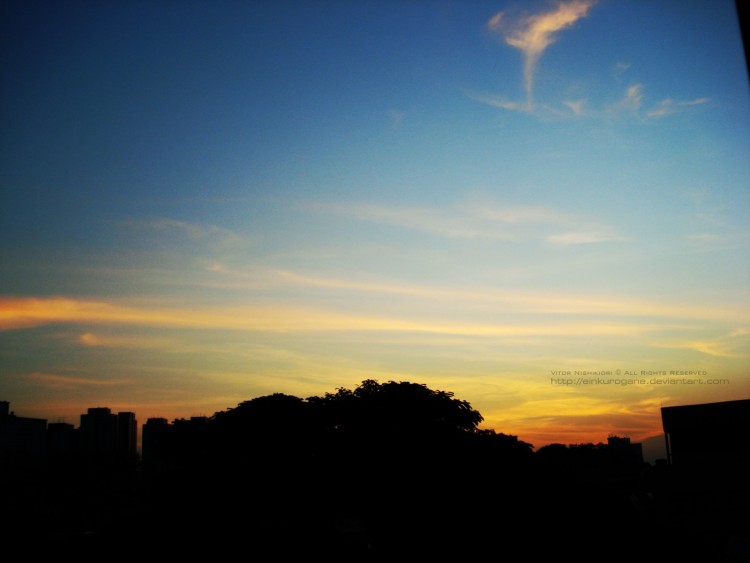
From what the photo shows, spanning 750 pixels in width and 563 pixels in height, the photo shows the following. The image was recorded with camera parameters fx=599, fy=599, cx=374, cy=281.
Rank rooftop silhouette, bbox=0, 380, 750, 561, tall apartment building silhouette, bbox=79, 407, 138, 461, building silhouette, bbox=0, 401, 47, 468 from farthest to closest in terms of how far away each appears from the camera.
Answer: tall apartment building silhouette, bbox=79, 407, 138, 461 < building silhouette, bbox=0, 401, 47, 468 < rooftop silhouette, bbox=0, 380, 750, 561

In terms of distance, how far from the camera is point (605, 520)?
24219 mm

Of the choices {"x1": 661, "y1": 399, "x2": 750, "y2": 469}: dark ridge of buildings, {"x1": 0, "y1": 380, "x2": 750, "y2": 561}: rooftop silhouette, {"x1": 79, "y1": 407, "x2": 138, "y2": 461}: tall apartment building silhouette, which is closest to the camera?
{"x1": 0, "y1": 380, "x2": 750, "y2": 561}: rooftop silhouette

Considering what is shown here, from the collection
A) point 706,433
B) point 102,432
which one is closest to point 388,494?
point 706,433

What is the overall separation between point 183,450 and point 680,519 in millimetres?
33200

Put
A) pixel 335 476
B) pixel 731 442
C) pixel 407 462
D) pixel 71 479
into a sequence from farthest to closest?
pixel 71 479
pixel 731 442
pixel 335 476
pixel 407 462

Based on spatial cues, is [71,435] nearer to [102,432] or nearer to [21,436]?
[102,432]

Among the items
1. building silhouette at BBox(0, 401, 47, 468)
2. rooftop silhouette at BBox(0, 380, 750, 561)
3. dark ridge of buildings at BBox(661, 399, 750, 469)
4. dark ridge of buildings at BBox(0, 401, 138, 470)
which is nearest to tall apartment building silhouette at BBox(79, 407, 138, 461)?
dark ridge of buildings at BBox(0, 401, 138, 470)

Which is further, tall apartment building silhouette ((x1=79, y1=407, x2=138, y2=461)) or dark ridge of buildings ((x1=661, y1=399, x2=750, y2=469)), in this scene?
tall apartment building silhouette ((x1=79, y1=407, x2=138, y2=461))

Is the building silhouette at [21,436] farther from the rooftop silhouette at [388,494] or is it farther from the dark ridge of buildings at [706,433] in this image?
the dark ridge of buildings at [706,433]

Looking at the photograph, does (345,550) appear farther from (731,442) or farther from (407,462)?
(731,442)

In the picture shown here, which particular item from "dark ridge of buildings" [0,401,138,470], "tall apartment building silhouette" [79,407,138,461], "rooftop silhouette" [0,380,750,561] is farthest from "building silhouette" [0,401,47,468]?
"rooftop silhouette" [0,380,750,561]

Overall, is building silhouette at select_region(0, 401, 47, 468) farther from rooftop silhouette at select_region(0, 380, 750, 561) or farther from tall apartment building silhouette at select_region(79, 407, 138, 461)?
rooftop silhouette at select_region(0, 380, 750, 561)

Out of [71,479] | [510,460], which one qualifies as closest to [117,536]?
[510,460]

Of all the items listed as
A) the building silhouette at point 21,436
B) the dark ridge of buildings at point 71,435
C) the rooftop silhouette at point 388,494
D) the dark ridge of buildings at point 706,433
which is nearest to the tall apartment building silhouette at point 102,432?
the dark ridge of buildings at point 71,435
